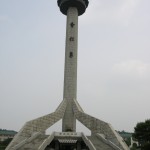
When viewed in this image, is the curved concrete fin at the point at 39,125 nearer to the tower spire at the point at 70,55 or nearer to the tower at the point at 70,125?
the tower at the point at 70,125

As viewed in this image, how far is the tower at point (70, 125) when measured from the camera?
27.3 meters

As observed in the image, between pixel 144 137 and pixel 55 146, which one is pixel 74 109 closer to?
pixel 55 146

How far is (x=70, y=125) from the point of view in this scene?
125 feet

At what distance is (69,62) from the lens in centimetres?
4016

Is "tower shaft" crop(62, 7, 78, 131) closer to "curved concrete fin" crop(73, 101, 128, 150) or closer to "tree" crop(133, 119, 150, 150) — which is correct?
"curved concrete fin" crop(73, 101, 128, 150)

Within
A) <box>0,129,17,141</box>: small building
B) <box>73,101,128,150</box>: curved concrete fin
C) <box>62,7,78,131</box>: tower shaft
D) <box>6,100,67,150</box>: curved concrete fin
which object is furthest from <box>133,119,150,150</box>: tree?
<box>0,129,17,141</box>: small building

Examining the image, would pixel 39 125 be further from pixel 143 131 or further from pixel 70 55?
pixel 143 131

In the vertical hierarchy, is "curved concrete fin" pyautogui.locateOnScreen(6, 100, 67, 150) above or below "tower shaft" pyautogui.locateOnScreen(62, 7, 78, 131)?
below

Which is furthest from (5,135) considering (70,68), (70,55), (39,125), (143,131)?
(143,131)

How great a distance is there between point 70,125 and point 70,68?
853 cm

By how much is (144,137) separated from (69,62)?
15968 millimetres

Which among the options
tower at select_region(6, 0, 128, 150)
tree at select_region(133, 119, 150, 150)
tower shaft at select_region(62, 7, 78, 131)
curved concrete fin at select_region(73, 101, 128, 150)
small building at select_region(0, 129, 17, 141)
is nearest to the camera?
tower at select_region(6, 0, 128, 150)

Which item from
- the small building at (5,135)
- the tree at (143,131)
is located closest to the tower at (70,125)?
the tree at (143,131)

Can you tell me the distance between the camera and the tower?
27297 mm
